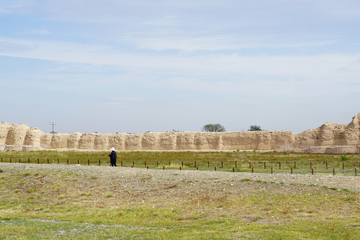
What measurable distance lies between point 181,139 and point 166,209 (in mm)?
58336

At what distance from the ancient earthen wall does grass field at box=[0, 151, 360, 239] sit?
159ft

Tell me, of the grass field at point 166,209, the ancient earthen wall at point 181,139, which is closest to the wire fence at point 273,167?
the grass field at point 166,209

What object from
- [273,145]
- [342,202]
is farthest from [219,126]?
[342,202]

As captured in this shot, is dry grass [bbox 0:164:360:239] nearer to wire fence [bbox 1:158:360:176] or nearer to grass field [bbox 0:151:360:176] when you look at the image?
wire fence [bbox 1:158:360:176]

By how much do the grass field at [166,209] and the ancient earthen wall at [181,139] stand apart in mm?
48462

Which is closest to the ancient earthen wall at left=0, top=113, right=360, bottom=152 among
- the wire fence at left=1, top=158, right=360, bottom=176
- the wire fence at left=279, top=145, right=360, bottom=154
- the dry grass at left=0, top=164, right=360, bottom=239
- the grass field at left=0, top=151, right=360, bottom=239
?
the wire fence at left=279, top=145, right=360, bottom=154

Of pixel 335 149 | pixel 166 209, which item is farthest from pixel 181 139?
pixel 166 209

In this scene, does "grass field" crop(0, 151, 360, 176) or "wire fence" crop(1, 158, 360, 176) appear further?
"grass field" crop(0, 151, 360, 176)

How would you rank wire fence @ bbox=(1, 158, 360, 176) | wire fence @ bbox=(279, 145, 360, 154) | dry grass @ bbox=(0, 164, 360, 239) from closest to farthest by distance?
dry grass @ bbox=(0, 164, 360, 239)
wire fence @ bbox=(1, 158, 360, 176)
wire fence @ bbox=(279, 145, 360, 154)

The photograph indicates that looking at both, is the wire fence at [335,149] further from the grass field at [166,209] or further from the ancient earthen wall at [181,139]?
the grass field at [166,209]

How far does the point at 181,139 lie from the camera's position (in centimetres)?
7638

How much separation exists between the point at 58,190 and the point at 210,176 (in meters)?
8.99

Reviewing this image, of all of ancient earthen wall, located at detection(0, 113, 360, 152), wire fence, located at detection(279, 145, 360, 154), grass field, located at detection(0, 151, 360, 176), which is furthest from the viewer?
ancient earthen wall, located at detection(0, 113, 360, 152)

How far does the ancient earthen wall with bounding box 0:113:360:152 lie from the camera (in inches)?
2618
